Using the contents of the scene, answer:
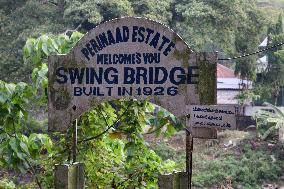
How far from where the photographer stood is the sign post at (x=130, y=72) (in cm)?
237

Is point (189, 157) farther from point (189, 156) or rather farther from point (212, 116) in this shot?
point (212, 116)

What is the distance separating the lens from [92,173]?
3.05m

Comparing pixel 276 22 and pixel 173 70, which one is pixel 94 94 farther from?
pixel 276 22

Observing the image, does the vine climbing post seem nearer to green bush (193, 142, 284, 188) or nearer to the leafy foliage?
green bush (193, 142, 284, 188)

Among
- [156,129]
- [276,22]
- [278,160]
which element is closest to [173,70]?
A: [156,129]

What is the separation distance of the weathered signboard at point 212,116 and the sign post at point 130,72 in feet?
0.10

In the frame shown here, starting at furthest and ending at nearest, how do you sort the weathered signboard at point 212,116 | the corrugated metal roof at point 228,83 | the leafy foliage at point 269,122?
the corrugated metal roof at point 228,83 < the leafy foliage at point 269,122 < the weathered signboard at point 212,116

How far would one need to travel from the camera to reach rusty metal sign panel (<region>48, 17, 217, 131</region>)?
93.5 inches

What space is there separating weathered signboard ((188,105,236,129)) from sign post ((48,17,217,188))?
0.10 feet

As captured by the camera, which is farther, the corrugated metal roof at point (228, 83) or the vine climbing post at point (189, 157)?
the corrugated metal roof at point (228, 83)

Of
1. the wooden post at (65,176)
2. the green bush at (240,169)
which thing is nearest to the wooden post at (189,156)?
the wooden post at (65,176)

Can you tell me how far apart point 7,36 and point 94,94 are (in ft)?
40.5

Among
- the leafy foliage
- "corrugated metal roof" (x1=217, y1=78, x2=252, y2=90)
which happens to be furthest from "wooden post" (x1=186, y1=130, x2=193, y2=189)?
"corrugated metal roof" (x1=217, y1=78, x2=252, y2=90)

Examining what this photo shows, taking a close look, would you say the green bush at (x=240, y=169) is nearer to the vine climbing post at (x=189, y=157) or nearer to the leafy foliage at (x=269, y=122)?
the leafy foliage at (x=269, y=122)
